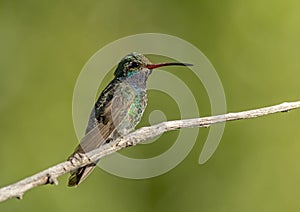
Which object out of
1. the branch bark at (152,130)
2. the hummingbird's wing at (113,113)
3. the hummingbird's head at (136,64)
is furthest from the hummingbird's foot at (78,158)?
the hummingbird's head at (136,64)

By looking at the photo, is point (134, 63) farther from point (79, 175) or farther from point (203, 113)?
point (203, 113)

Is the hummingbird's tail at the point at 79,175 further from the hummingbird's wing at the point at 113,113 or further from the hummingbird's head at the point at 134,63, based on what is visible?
the hummingbird's head at the point at 134,63

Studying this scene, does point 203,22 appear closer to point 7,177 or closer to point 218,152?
point 218,152

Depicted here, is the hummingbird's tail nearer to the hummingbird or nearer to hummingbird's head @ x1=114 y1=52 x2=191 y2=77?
the hummingbird

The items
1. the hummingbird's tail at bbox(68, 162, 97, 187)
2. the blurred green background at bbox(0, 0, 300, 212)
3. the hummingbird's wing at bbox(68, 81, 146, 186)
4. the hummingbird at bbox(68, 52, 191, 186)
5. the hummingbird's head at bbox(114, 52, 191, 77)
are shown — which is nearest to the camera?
the hummingbird's tail at bbox(68, 162, 97, 187)

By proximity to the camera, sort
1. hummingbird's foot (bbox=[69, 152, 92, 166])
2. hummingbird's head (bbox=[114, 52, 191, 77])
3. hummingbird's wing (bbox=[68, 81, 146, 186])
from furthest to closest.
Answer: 1. hummingbird's head (bbox=[114, 52, 191, 77])
2. hummingbird's wing (bbox=[68, 81, 146, 186])
3. hummingbird's foot (bbox=[69, 152, 92, 166])

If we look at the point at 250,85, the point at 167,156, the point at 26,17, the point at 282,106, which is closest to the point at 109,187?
the point at 167,156

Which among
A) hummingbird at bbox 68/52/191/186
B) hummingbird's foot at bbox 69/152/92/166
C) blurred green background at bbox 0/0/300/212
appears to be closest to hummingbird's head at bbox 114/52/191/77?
hummingbird at bbox 68/52/191/186
